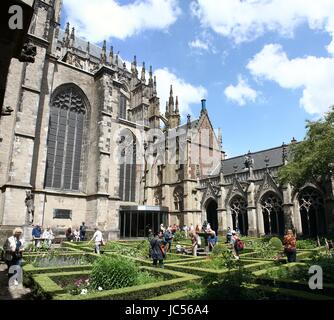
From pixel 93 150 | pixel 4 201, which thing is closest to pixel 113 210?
pixel 93 150

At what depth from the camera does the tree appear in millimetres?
19234

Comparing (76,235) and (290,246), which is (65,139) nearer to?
(76,235)

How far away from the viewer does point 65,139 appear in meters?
26.4

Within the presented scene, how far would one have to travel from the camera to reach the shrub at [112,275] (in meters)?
7.55

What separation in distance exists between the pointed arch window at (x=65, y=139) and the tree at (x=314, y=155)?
60.5ft

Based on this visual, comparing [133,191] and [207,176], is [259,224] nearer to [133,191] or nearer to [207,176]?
[207,176]

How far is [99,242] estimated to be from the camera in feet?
46.2

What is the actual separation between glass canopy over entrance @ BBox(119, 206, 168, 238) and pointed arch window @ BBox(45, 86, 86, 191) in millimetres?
6855

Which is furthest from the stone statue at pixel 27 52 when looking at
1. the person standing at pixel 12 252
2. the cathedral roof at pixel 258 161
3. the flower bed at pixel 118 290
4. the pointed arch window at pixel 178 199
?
the pointed arch window at pixel 178 199

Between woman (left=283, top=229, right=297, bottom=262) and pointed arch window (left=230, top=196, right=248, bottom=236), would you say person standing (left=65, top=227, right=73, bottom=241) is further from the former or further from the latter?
woman (left=283, top=229, right=297, bottom=262)

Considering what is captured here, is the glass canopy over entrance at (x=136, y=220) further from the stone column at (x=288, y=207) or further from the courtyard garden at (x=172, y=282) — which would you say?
the courtyard garden at (x=172, y=282)

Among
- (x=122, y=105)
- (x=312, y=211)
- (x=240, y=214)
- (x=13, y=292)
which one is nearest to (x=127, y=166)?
(x=122, y=105)

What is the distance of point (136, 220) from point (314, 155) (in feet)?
62.7

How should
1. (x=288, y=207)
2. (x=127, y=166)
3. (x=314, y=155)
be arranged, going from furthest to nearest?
(x=127, y=166), (x=288, y=207), (x=314, y=155)
